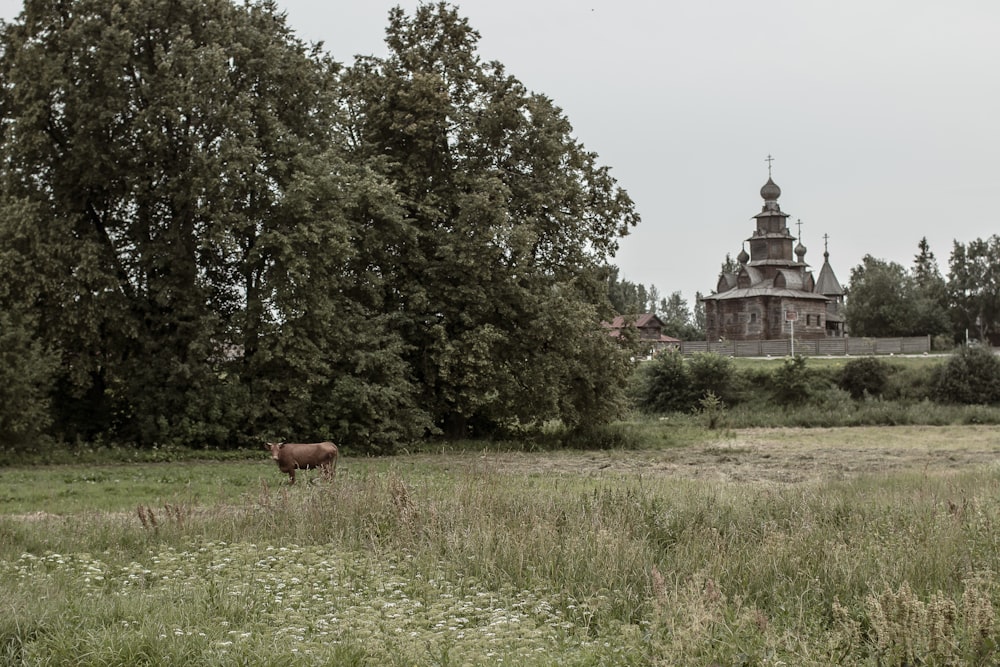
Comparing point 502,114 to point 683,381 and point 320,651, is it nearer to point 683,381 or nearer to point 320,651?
point 683,381

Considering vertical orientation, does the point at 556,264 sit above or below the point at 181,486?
above

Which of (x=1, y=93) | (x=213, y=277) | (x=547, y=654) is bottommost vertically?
(x=547, y=654)

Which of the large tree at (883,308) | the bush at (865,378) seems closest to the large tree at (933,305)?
the large tree at (883,308)

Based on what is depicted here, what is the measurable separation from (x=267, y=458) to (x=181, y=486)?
7.61 m

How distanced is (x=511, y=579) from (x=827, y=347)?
60738 mm

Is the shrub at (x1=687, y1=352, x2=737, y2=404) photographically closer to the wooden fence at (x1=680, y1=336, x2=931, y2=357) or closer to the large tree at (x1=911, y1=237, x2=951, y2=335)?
the wooden fence at (x1=680, y1=336, x2=931, y2=357)

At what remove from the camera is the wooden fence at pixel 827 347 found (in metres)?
64.9

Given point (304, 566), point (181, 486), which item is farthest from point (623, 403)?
point (304, 566)

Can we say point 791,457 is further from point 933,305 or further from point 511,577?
point 933,305

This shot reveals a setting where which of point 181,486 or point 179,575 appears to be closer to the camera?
point 179,575

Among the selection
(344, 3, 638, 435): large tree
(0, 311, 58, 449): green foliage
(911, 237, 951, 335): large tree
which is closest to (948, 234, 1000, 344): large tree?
(911, 237, 951, 335): large tree

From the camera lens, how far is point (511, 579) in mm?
8875

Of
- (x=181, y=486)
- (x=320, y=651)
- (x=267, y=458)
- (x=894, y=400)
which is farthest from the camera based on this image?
(x=894, y=400)

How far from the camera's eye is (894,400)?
4678 cm
